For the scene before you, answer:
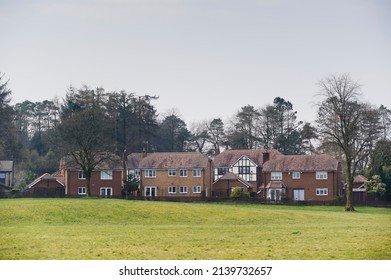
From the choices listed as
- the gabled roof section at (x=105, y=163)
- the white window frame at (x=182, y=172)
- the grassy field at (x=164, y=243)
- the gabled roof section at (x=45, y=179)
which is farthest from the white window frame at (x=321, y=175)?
the grassy field at (x=164, y=243)

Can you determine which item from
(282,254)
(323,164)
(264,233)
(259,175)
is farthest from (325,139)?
(282,254)

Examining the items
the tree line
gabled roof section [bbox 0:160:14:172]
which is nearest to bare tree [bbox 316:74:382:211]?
the tree line

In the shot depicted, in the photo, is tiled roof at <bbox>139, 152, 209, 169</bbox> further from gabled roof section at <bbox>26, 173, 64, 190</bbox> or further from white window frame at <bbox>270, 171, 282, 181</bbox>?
gabled roof section at <bbox>26, 173, 64, 190</bbox>

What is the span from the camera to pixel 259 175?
329ft

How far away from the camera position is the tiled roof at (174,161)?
9175 centimetres

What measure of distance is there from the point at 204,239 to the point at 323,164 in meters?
62.8

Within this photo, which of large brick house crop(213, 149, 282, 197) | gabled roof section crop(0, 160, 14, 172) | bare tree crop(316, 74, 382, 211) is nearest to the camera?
bare tree crop(316, 74, 382, 211)

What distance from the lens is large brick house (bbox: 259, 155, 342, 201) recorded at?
89.9 metres

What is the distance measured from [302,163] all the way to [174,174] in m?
16.7

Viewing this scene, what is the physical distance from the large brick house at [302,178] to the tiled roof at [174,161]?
8.70m

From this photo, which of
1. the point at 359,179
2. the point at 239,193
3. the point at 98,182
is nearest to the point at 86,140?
the point at 98,182
